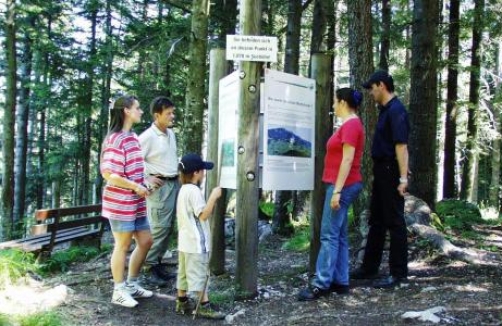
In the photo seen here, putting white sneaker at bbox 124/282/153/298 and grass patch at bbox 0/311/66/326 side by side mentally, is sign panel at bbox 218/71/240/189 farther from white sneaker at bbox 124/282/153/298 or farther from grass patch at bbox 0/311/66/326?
grass patch at bbox 0/311/66/326

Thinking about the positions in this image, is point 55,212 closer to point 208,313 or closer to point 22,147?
point 208,313

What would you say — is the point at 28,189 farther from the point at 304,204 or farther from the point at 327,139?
the point at 327,139

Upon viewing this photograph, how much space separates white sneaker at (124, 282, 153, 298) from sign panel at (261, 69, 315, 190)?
5.75 ft

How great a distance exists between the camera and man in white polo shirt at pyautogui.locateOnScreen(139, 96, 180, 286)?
217 inches

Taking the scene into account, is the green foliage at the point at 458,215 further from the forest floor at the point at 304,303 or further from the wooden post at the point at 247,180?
the wooden post at the point at 247,180

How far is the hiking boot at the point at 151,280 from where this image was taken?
573cm

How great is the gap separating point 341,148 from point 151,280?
9.38 feet

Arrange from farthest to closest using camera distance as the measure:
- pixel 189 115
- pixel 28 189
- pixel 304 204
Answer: pixel 28 189, pixel 304 204, pixel 189 115

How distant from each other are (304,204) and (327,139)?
24.7ft

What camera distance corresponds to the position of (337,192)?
4707 millimetres

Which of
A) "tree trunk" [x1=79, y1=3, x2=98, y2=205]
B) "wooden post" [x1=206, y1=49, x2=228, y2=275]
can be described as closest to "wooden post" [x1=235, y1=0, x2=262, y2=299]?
"wooden post" [x1=206, y1=49, x2=228, y2=275]

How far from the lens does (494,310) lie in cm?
407

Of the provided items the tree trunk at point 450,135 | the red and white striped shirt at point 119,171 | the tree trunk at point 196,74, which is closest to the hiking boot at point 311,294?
the red and white striped shirt at point 119,171

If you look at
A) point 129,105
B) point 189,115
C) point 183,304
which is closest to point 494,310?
point 183,304
